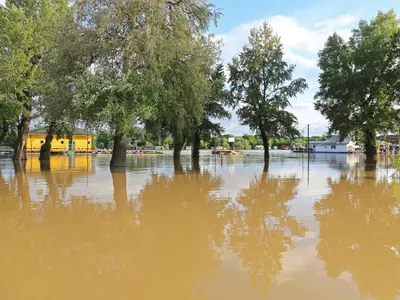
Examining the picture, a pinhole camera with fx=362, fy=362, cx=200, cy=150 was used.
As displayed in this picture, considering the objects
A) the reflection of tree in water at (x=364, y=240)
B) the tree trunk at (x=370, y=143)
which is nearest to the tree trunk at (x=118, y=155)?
the reflection of tree in water at (x=364, y=240)

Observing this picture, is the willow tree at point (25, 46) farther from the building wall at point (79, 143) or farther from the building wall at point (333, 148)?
the building wall at point (333, 148)

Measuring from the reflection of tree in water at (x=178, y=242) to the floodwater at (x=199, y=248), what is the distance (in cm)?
2

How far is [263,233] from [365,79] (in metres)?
30.1

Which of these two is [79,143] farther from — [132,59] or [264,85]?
[132,59]

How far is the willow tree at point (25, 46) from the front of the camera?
2436cm

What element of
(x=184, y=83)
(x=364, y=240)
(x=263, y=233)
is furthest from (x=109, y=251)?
(x=184, y=83)

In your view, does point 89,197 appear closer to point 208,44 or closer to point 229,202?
point 229,202

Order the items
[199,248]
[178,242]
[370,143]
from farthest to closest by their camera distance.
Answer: [370,143] < [178,242] < [199,248]

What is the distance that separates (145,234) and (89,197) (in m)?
4.82

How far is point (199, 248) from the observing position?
218 inches

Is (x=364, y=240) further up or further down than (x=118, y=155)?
further down

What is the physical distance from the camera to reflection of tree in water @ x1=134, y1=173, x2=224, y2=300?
13.7 ft

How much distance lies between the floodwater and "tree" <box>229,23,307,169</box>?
83.9 ft

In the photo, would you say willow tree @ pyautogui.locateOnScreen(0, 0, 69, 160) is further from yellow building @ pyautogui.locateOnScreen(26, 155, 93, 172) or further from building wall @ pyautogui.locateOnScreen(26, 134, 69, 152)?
building wall @ pyautogui.locateOnScreen(26, 134, 69, 152)
